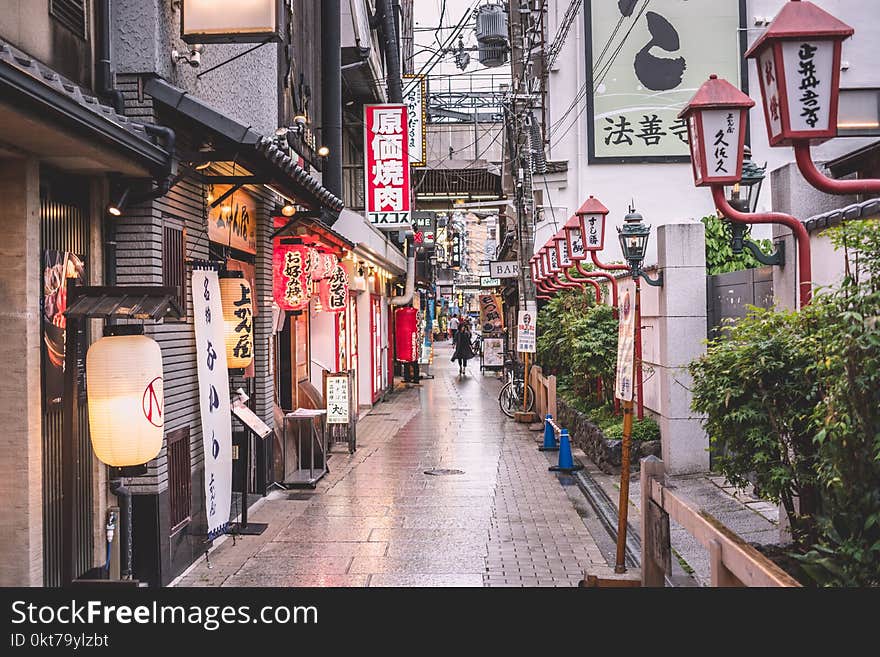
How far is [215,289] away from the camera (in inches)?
398

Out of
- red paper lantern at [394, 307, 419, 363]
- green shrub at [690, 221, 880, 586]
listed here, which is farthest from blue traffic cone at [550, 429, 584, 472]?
red paper lantern at [394, 307, 419, 363]

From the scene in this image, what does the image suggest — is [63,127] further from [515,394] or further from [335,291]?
[515,394]

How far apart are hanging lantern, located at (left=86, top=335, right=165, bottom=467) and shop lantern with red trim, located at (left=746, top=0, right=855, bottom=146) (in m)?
5.14

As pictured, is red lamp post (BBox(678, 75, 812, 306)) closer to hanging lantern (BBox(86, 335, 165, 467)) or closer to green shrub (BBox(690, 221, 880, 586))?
green shrub (BBox(690, 221, 880, 586))

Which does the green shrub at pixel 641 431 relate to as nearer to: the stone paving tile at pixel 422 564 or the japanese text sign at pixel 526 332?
the stone paving tile at pixel 422 564

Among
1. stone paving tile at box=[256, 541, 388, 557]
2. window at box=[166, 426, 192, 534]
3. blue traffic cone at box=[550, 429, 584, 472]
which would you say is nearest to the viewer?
window at box=[166, 426, 192, 534]

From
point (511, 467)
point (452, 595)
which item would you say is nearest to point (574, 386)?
point (511, 467)

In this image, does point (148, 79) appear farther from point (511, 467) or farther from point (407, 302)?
point (407, 302)

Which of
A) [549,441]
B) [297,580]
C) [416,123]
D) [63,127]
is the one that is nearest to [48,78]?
[63,127]

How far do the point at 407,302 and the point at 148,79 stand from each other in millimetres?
29233

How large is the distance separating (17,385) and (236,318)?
4.16m

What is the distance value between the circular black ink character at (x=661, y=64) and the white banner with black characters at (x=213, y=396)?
75.3 ft

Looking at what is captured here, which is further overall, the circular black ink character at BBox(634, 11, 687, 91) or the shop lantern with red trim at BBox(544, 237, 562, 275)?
the circular black ink character at BBox(634, 11, 687, 91)

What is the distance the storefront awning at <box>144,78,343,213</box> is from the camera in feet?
28.3
